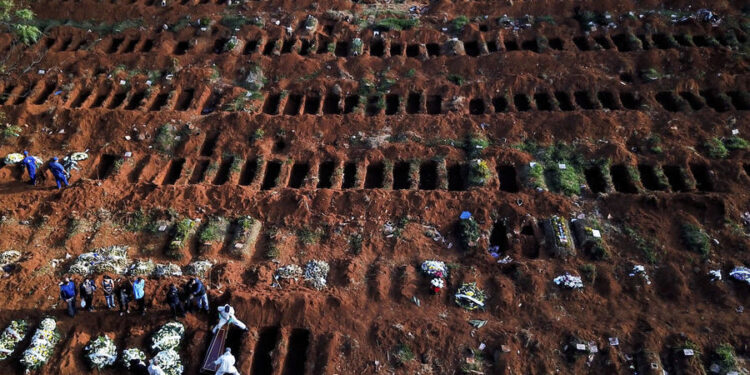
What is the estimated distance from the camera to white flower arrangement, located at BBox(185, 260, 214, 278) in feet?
44.0

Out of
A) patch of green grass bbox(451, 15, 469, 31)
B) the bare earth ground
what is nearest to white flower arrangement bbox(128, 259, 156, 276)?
the bare earth ground

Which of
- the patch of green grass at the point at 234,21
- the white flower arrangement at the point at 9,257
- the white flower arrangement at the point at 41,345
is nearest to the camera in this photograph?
the white flower arrangement at the point at 41,345

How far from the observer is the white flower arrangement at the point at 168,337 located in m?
11.9

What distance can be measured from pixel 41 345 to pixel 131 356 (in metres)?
2.05

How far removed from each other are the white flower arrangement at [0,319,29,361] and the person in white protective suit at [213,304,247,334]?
14.5 ft

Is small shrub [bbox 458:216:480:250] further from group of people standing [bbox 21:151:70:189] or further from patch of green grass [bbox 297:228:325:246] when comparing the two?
group of people standing [bbox 21:151:70:189]

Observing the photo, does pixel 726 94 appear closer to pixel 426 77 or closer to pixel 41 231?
pixel 426 77

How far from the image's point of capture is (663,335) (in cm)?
1161

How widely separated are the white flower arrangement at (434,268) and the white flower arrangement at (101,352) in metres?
7.32

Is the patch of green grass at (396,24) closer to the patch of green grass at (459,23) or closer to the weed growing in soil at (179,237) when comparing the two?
the patch of green grass at (459,23)

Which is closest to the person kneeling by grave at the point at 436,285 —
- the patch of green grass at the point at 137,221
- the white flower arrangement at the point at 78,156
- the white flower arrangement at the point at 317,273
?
the white flower arrangement at the point at 317,273

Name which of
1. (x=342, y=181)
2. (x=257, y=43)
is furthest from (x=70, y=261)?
(x=257, y=43)

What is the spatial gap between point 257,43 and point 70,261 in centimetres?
1112

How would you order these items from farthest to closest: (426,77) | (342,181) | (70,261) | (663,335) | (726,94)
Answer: (426,77) → (726,94) → (342,181) → (70,261) → (663,335)
